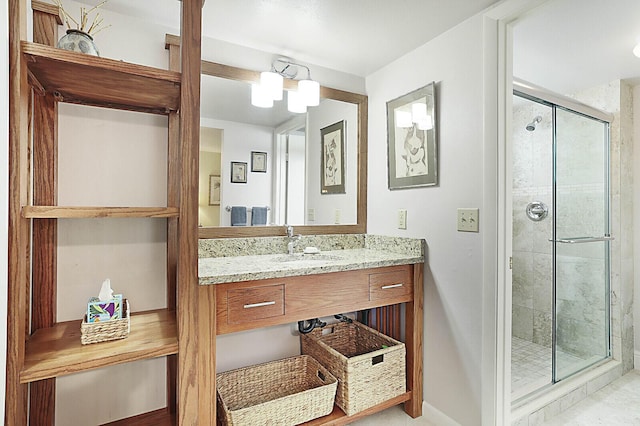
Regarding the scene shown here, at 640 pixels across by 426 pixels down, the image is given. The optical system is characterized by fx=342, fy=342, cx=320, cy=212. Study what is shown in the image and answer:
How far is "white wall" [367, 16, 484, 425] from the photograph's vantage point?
5.49ft

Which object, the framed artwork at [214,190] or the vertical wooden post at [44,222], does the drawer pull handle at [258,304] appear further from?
the vertical wooden post at [44,222]

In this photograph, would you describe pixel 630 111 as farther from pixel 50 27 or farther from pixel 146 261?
pixel 50 27

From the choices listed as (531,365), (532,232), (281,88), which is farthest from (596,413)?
(281,88)

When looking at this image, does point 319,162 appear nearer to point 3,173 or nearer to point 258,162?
point 258,162

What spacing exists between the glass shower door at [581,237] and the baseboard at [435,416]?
1156 millimetres

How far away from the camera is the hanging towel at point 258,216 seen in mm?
2041

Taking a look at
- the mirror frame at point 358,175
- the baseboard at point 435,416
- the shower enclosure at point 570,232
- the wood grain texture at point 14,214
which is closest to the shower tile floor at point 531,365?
the shower enclosure at point 570,232

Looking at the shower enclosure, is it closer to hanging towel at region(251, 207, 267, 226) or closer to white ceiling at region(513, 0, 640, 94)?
white ceiling at region(513, 0, 640, 94)

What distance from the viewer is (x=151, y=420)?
161 centimetres

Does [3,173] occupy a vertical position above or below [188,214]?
above

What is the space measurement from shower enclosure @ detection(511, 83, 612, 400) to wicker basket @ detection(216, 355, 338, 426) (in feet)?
4.60

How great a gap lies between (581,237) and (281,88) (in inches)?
92.7

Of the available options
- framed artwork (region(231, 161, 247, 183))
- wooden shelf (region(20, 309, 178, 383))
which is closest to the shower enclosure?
framed artwork (region(231, 161, 247, 183))

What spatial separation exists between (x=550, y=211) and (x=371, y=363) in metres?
1.88
